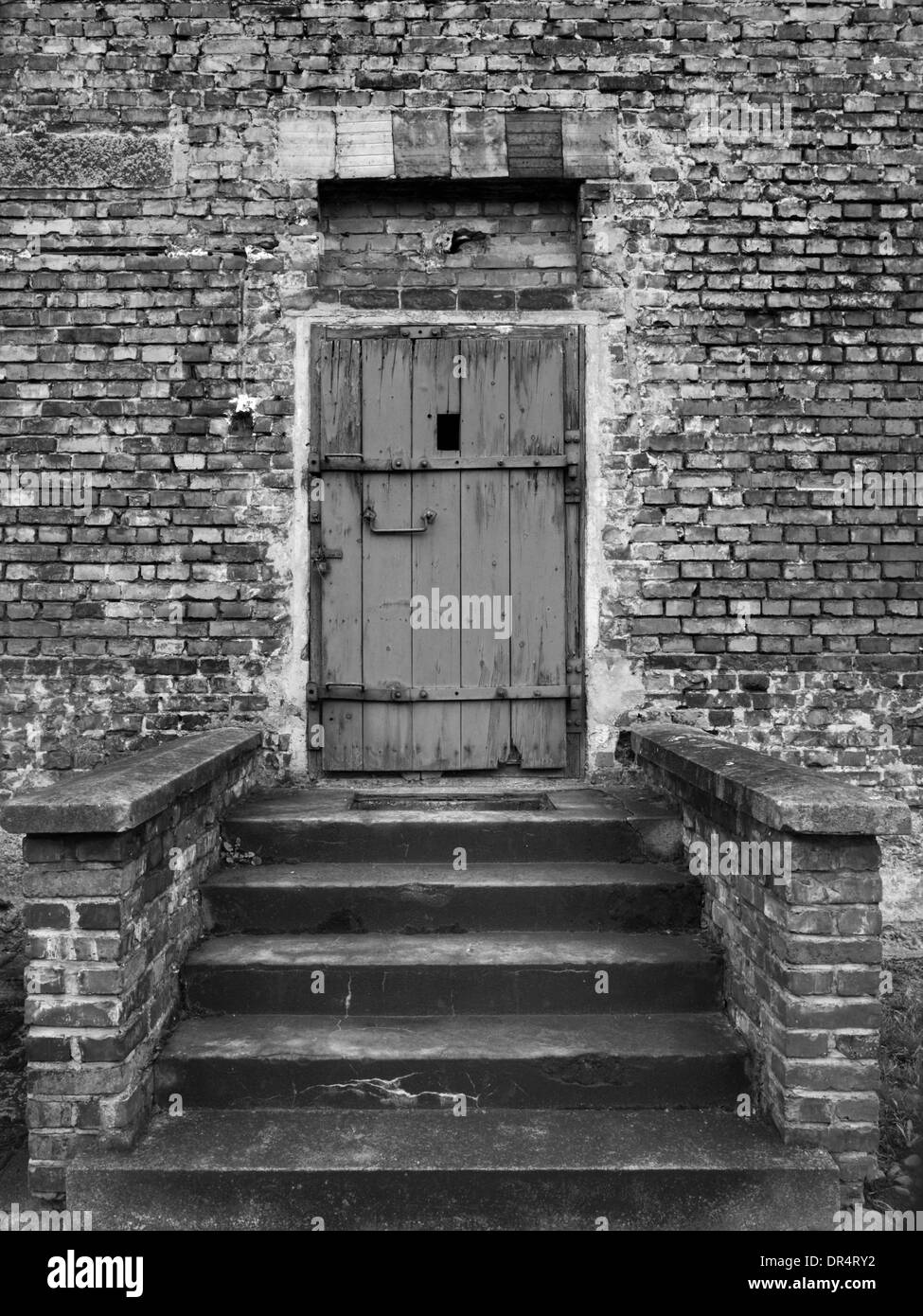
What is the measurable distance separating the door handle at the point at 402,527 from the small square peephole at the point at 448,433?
1.08 ft

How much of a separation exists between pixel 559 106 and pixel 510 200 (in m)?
0.48

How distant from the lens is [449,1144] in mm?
2758

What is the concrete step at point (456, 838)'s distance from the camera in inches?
153

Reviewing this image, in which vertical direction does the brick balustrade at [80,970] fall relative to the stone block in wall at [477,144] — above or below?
below

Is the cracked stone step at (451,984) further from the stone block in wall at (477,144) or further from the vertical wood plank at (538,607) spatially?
the stone block in wall at (477,144)

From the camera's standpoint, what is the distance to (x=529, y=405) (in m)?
4.74

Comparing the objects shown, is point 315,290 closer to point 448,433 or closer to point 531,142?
point 448,433

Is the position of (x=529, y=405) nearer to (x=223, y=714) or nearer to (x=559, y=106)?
(x=559, y=106)

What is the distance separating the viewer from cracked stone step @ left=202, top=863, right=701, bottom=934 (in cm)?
358

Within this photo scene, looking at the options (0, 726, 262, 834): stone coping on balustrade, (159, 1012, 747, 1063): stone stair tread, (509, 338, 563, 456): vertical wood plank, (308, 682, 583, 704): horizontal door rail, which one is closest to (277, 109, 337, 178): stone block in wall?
(509, 338, 563, 456): vertical wood plank

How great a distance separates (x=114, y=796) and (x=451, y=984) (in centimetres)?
132

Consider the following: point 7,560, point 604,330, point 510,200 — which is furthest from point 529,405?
point 7,560

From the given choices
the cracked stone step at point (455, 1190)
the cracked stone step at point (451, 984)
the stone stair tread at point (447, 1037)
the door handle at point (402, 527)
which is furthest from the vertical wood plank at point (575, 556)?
the cracked stone step at point (455, 1190)

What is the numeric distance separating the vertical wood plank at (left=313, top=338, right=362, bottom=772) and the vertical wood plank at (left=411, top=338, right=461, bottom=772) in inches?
11.3
